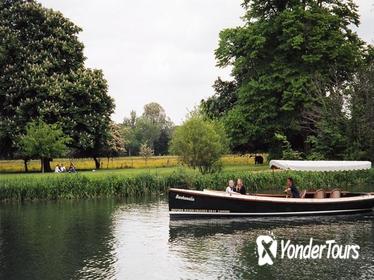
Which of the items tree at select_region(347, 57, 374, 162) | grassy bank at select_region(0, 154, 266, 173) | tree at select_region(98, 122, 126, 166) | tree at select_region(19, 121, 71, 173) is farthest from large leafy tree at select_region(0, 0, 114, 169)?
tree at select_region(347, 57, 374, 162)

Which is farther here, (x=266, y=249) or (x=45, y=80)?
(x=45, y=80)

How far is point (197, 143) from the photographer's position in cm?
4422

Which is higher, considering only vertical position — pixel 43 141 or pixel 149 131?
pixel 149 131

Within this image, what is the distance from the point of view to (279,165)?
3297 cm

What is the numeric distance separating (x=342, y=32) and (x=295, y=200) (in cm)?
2792

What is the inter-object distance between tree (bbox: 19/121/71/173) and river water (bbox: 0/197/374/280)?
51.8 feet

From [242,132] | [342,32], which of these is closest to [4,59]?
[242,132]

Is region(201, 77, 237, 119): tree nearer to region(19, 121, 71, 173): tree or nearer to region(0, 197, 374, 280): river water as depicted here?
region(19, 121, 71, 173): tree

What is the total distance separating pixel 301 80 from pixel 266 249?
30.2 meters

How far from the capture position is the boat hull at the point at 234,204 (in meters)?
29.1

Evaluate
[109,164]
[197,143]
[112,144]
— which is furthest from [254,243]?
[109,164]
